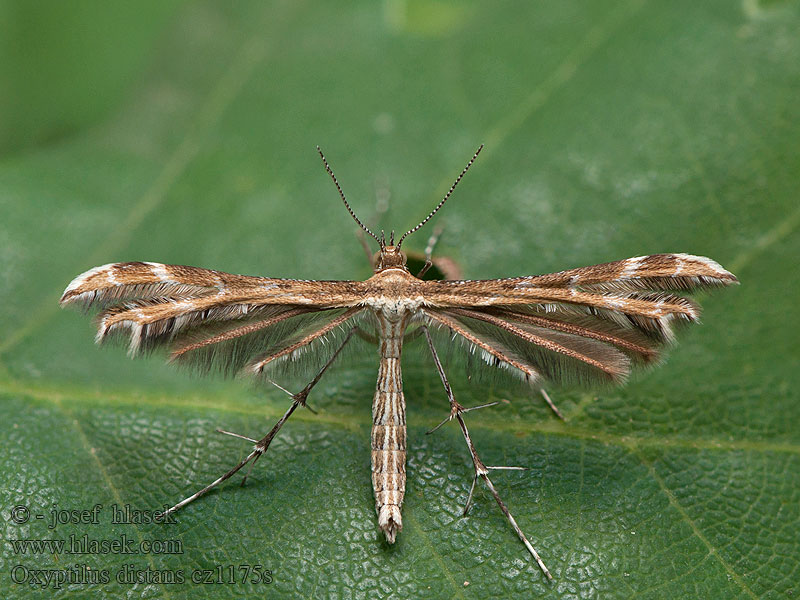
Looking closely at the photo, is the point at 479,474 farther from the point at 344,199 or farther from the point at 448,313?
the point at 344,199

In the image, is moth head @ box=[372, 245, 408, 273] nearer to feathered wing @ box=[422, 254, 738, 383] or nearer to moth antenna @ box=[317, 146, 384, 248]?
moth antenna @ box=[317, 146, 384, 248]

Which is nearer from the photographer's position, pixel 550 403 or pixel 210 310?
pixel 210 310

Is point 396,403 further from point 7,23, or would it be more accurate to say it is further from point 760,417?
point 7,23

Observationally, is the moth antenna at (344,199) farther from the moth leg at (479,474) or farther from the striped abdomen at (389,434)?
the moth leg at (479,474)

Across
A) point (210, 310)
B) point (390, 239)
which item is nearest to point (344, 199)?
point (390, 239)

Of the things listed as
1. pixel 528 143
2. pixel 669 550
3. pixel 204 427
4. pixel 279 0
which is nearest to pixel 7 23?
pixel 279 0
